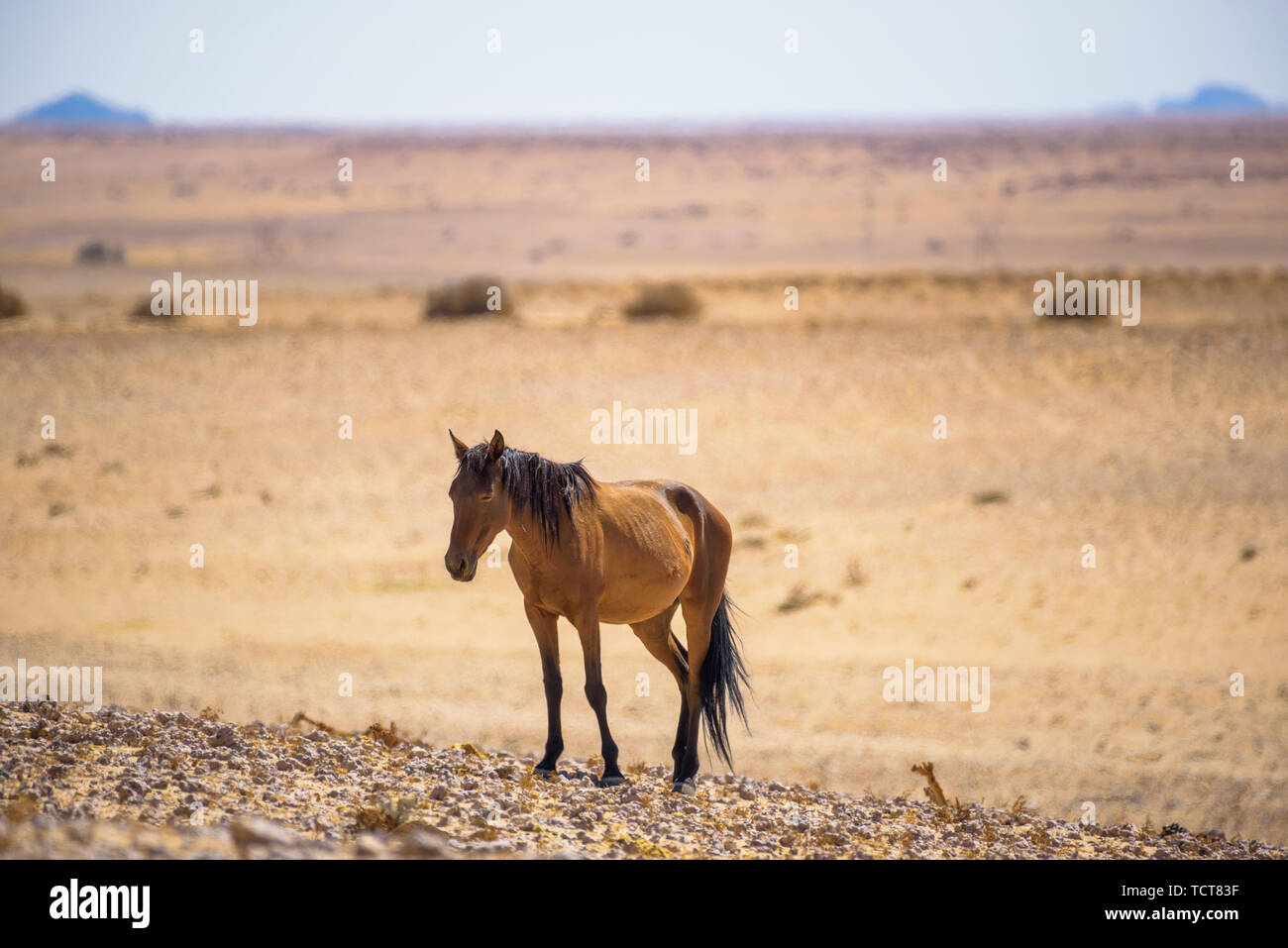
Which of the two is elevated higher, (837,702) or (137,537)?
(137,537)

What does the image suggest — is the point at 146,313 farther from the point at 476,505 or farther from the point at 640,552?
the point at 476,505

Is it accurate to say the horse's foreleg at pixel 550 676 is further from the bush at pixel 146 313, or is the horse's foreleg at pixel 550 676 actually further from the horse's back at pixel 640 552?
the bush at pixel 146 313

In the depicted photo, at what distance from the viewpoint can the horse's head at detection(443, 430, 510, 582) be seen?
6559 millimetres

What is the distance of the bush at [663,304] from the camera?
35.8 metres

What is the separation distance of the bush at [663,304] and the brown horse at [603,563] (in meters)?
27.9

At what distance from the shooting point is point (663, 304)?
118 feet

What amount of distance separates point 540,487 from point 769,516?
14553mm

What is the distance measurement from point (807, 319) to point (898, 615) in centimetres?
1686

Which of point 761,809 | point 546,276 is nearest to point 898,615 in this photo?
point 761,809

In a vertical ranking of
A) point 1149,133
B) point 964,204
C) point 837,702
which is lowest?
point 837,702

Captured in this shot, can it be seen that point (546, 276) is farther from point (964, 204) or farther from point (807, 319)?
point (964, 204)

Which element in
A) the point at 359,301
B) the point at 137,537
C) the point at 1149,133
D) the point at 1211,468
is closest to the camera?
the point at 137,537

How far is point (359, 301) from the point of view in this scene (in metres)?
39.7

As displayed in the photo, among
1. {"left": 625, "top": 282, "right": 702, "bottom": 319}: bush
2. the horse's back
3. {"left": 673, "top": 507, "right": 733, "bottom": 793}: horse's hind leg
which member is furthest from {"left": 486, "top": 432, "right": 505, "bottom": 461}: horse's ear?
{"left": 625, "top": 282, "right": 702, "bottom": 319}: bush
